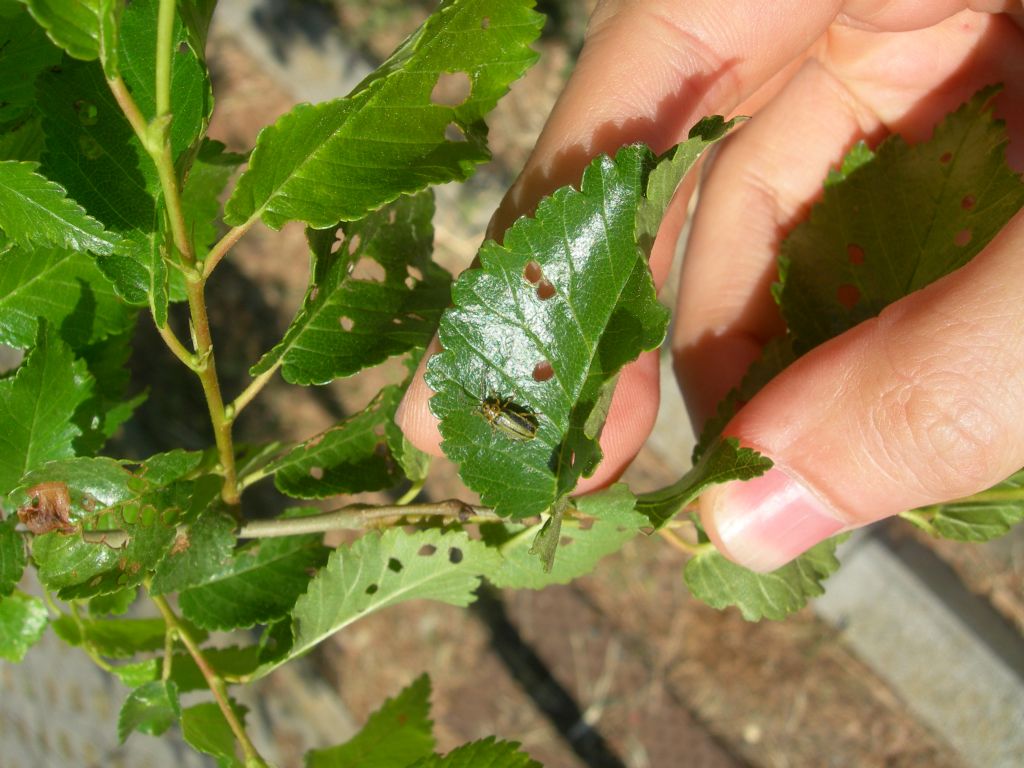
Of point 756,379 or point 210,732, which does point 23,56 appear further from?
point 756,379

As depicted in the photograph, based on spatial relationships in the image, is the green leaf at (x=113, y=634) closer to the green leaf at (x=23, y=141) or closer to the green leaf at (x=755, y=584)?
the green leaf at (x=23, y=141)

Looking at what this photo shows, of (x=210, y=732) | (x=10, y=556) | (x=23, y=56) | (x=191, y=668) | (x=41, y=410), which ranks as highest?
(x=23, y=56)

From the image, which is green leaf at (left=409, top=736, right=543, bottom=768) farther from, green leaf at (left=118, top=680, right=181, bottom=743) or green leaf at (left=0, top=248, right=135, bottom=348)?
green leaf at (left=0, top=248, right=135, bottom=348)

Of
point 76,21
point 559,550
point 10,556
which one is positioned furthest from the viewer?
point 559,550

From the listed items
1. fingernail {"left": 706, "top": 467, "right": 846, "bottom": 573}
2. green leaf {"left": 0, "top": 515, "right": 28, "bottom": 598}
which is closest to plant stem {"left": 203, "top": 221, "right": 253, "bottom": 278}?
green leaf {"left": 0, "top": 515, "right": 28, "bottom": 598}

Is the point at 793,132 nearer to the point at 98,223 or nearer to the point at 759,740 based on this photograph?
the point at 98,223

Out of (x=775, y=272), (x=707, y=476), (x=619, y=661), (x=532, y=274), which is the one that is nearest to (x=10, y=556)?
(x=532, y=274)
